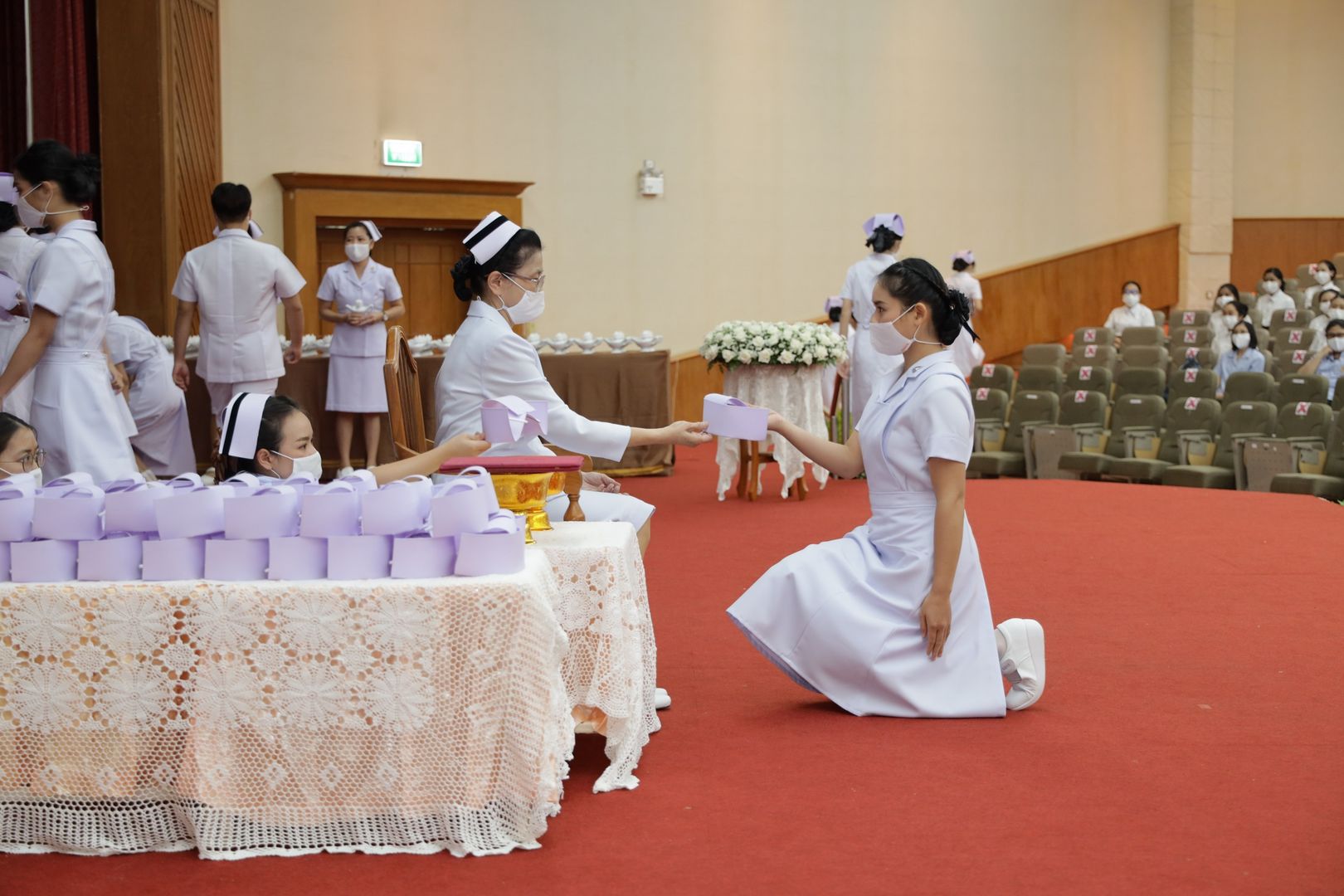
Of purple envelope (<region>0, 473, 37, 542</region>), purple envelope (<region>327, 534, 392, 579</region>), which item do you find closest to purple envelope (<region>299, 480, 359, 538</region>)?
purple envelope (<region>327, 534, 392, 579</region>)

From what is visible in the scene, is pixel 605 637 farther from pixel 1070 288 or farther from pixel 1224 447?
pixel 1070 288

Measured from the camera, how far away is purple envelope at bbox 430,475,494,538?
2.53 m

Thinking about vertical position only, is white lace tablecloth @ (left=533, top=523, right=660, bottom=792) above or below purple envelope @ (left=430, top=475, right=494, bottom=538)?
below

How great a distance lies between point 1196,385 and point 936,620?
7440mm

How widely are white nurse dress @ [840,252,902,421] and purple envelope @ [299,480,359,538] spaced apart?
5628mm

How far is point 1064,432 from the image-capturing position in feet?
32.8

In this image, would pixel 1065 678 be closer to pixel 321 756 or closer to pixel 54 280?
pixel 321 756

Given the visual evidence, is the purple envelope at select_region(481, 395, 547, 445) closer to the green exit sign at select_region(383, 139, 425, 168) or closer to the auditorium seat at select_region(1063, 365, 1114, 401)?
the auditorium seat at select_region(1063, 365, 1114, 401)

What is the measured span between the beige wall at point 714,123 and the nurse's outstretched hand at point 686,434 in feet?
26.2

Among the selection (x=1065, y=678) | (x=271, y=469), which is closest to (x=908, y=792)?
(x=1065, y=678)

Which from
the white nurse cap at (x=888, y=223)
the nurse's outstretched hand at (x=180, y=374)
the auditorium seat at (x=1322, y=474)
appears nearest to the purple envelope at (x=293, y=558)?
the nurse's outstretched hand at (x=180, y=374)

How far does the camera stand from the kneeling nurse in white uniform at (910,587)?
340 centimetres

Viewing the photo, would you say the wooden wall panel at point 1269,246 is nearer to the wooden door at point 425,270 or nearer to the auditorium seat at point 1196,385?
the auditorium seat at point 1196,385

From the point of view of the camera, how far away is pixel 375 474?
3096mm
